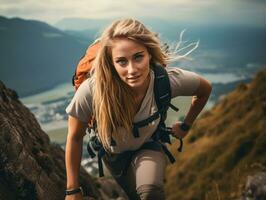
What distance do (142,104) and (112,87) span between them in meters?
0.41

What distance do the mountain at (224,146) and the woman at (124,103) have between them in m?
19.3

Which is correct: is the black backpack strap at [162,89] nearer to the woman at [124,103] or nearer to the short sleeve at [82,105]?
the woman at [124,103]

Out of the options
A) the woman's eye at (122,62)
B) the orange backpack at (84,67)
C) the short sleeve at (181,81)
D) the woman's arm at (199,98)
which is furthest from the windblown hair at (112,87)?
the woman's arm at (199,98)

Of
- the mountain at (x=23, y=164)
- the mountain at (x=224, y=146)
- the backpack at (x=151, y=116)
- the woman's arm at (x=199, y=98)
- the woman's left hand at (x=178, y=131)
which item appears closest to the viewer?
the backpack at (x=151, y=116)

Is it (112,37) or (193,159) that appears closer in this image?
(112,37)

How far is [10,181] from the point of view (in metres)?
4.77

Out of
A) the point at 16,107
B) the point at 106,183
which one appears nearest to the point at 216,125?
the point at 106,183

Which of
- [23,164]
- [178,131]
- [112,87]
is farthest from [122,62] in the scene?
[23,164]

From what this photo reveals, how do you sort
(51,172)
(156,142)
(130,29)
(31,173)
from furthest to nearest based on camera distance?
(51,172), (31,173), (156,142), (130,29)

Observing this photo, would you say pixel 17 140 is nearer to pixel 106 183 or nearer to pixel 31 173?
pixel 31 173

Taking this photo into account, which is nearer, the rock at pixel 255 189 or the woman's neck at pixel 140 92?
the woman's neck at pixel 140 92

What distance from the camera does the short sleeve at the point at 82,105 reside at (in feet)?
12.9

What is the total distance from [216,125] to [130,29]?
1688 inches

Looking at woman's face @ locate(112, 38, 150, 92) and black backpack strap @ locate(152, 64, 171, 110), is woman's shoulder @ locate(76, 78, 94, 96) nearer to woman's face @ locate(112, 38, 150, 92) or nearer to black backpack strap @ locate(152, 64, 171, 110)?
woman's face @ locate(112, 38, 150, 92)
